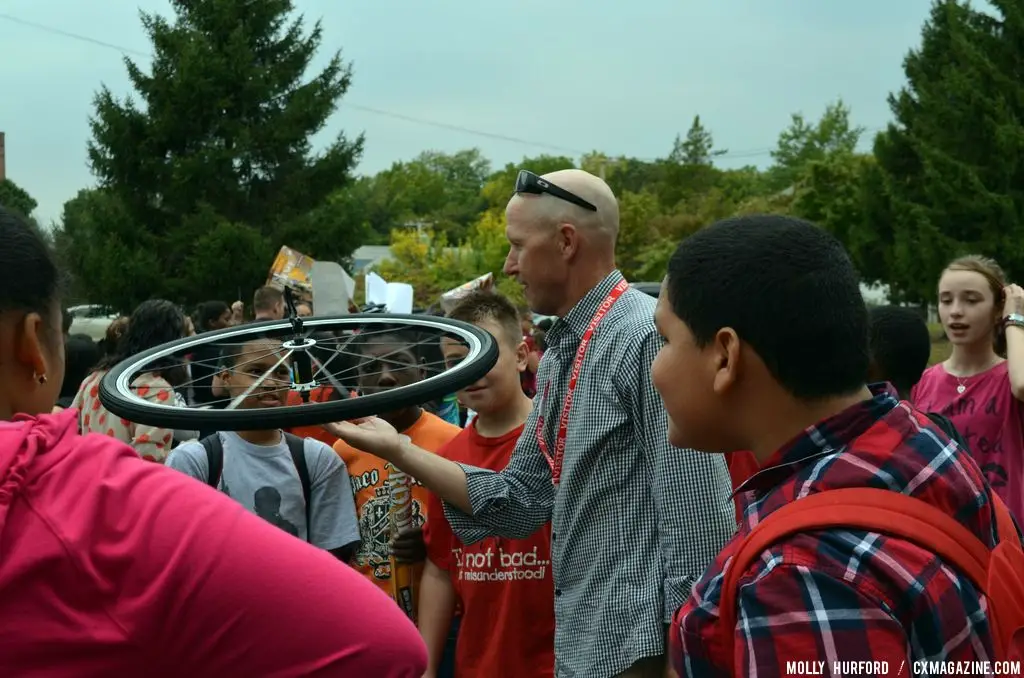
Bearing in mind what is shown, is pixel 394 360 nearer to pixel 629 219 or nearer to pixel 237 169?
pixel 237 169

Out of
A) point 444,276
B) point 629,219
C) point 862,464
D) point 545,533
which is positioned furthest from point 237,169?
point 862,464

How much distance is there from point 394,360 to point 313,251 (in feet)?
111

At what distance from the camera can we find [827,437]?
1.81 meters

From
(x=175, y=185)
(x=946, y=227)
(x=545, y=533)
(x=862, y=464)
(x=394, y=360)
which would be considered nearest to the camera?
(x=862, y=464)

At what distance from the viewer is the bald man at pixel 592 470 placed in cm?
306

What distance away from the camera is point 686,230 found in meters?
43.1

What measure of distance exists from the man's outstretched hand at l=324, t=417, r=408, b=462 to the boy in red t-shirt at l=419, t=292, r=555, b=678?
1.10 ft

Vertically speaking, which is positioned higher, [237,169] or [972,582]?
[237,169]

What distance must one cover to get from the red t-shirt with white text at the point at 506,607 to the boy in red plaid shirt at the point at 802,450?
2.10m

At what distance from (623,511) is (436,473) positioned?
61 cm

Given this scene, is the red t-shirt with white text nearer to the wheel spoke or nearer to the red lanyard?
the red lanyard

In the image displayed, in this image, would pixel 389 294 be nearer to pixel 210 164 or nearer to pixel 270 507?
pixel 270 507

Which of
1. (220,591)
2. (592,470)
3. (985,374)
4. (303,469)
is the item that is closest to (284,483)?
(303,469)

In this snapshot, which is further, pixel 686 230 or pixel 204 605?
pixel 686 230
